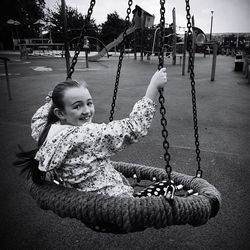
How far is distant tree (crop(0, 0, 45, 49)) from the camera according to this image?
29.1m

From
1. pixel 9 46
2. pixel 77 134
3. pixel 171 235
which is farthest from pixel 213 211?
pixel 9 46

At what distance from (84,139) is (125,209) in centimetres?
37

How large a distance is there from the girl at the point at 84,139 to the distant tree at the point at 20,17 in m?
31.3

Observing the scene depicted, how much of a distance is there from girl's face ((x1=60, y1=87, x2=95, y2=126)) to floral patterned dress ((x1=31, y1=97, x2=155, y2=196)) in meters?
0.08

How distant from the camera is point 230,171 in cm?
295

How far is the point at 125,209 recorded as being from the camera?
1.22 metres

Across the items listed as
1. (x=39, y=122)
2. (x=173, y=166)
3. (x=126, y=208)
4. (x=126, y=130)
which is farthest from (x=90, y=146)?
(x=173, y=166)

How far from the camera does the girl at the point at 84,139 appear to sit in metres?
1.33

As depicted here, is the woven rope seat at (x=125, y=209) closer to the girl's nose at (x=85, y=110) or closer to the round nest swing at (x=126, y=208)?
the round nest swing at (x=126, y=208)

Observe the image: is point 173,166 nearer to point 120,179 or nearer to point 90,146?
Answer: point 120,179

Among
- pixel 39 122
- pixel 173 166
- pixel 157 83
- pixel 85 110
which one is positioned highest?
pixel 157 83

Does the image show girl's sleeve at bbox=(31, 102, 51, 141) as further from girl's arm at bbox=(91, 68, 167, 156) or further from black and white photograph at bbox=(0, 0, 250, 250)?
girl's arm at bbox=(91, 68, 167, 156)

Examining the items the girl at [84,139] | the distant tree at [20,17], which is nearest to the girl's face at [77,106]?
the girl at [84,139]

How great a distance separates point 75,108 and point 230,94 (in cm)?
635
